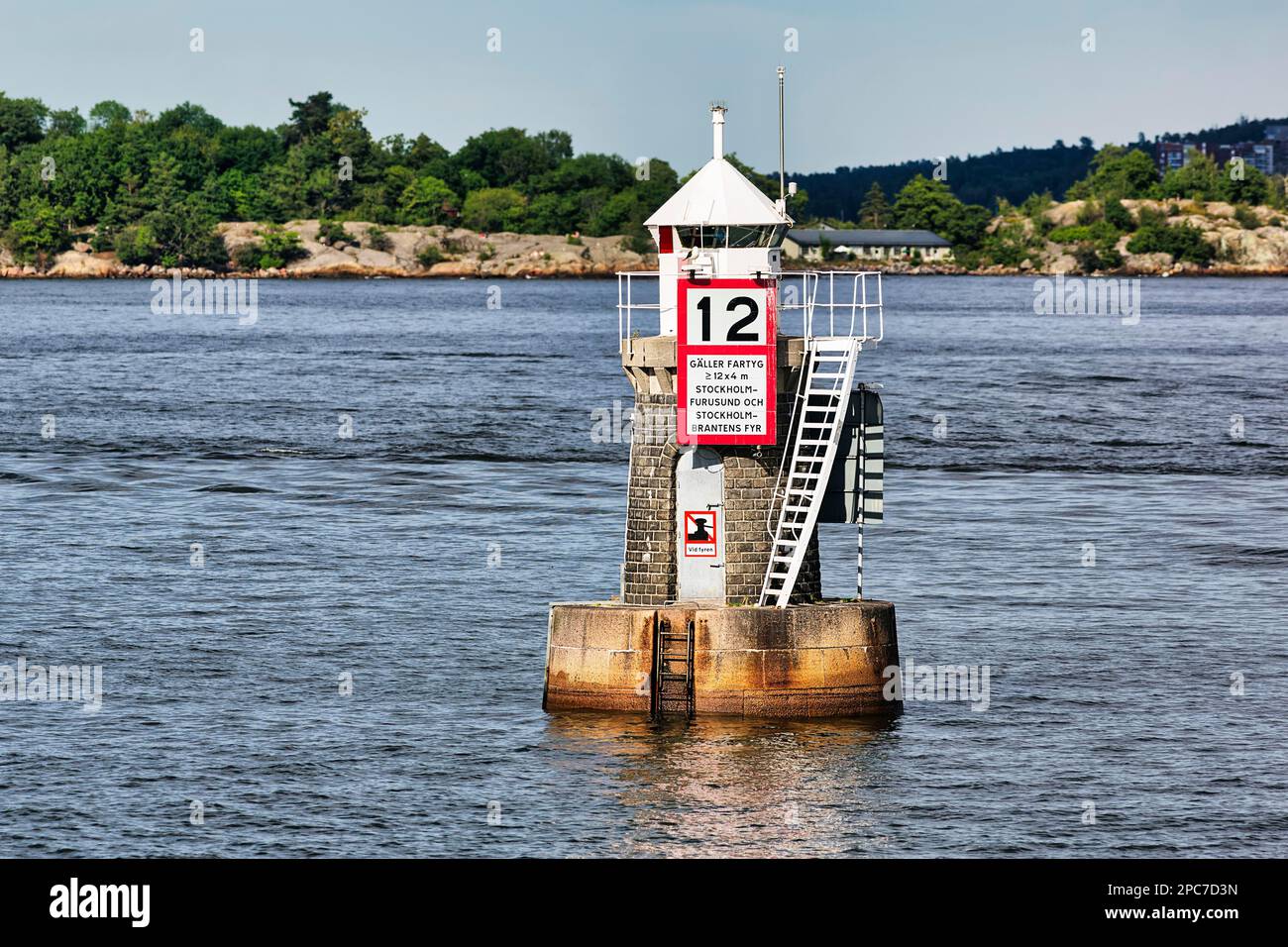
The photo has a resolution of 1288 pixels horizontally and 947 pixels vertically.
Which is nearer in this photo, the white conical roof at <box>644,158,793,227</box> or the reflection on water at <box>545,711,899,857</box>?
the reflection on water at <box>545,711,899,857</box>

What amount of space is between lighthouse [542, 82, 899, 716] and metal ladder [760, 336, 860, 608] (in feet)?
0.14

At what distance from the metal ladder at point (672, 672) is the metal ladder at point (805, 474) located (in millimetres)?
1826

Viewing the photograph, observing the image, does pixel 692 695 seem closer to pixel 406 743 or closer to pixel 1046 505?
pixel 406 743

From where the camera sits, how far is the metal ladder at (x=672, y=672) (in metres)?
35.7

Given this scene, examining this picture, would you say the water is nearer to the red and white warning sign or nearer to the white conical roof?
the red and white warning sign

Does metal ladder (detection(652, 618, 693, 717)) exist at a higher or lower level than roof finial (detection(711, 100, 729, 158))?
lower

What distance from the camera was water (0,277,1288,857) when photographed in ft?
110

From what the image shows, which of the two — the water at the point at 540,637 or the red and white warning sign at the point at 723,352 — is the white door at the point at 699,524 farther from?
the water at the point at 540,637

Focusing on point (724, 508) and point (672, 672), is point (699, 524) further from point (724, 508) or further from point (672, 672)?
point (672, 672)

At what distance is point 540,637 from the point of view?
156 ft

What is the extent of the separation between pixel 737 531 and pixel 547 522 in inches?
1172

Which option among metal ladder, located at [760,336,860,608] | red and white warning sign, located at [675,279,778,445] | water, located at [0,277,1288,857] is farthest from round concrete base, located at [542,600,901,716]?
red and white warning sign, located at [675,279,778,445]

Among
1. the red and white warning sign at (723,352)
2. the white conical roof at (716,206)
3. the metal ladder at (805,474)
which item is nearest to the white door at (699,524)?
the red and white warning sign at (723,352)
